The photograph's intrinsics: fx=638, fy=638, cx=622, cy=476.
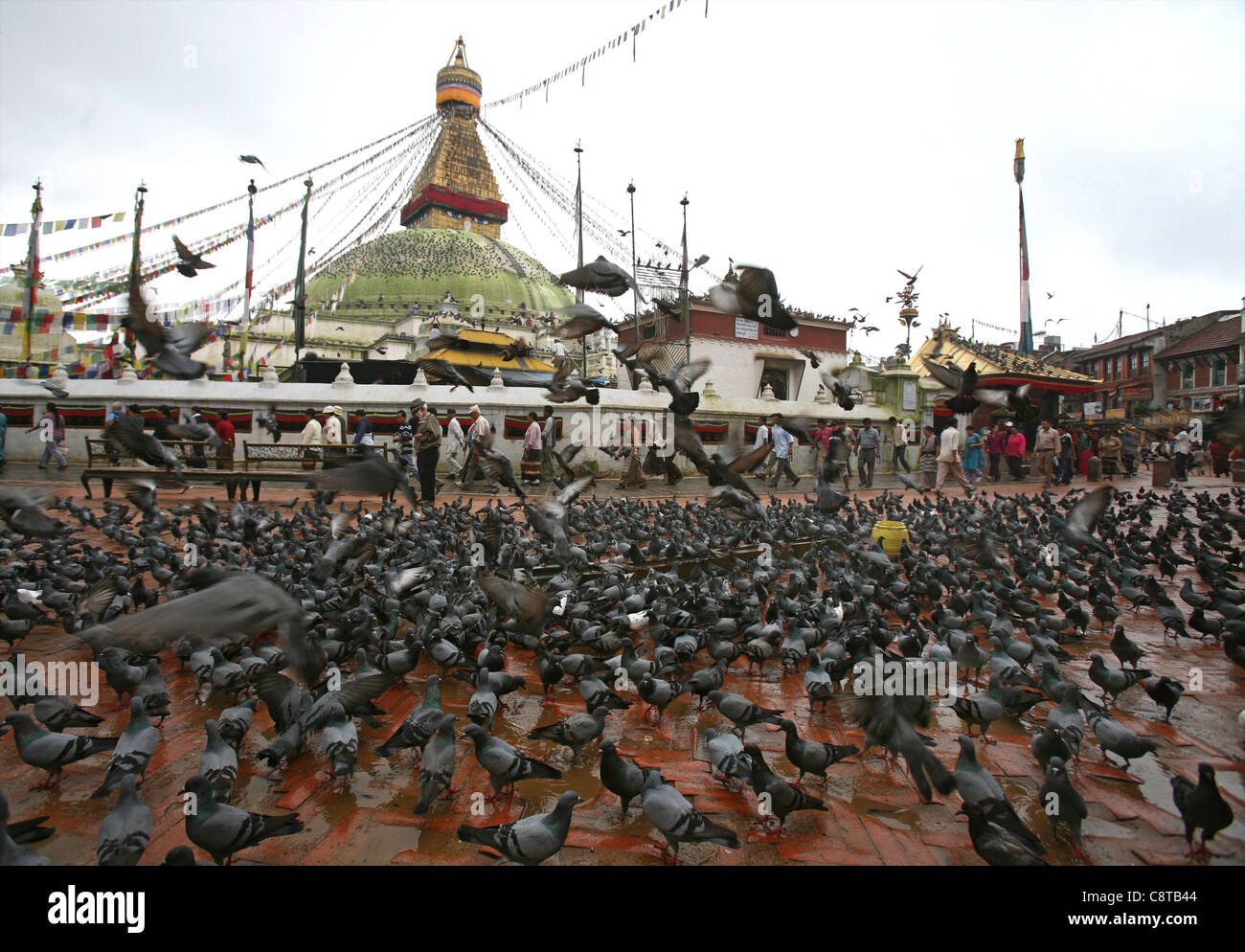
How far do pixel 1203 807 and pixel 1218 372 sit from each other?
43.4 meters

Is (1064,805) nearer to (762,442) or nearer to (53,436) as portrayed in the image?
(762,442)

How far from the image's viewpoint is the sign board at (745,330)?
88.4 feet

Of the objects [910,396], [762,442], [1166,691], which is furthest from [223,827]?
[910,396]

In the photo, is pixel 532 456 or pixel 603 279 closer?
pixel 603 279

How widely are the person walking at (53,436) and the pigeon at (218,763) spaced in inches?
645

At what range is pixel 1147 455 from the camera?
26.4 meters

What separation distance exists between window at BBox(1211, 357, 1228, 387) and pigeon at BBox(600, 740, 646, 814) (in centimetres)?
4410

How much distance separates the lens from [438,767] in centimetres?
322

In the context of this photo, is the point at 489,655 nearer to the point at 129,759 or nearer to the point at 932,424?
the point at 129,759

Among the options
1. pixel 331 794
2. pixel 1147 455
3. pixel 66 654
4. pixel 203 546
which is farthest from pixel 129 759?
pixel 1147 455

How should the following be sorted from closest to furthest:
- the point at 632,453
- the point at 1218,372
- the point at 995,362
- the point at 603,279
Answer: the point at 603,279, the point at 632,453, the point at 995,362, the point at 1218,372

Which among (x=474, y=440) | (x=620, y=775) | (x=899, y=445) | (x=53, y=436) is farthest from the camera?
(x=899, y=445)

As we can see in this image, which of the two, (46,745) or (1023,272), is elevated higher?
(1023,272)

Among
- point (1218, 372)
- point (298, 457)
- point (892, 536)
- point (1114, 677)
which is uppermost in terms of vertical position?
point (1218, 372)
